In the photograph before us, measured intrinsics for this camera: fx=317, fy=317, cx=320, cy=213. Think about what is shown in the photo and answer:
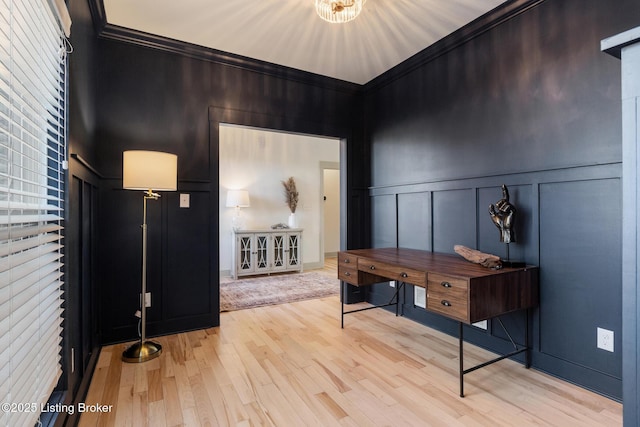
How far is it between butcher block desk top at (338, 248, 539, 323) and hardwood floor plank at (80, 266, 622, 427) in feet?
1.54

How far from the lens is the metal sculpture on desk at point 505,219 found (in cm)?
219

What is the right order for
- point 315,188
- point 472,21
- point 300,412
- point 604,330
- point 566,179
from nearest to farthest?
point 300,412
point 604,330
point 566,179
point 472,21
point 315,188

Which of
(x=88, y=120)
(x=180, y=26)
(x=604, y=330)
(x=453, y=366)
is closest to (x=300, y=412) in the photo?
(x=453, y=366)

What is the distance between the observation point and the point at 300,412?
5.67 feet

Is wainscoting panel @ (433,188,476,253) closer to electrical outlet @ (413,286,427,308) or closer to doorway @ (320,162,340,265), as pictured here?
electrical outlet @ (413,286,427,308)

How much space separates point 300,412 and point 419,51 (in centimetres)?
313

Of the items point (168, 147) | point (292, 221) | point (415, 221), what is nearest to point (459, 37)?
point (415, 221)

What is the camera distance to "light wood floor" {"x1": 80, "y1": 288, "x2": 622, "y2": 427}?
66.1 inches

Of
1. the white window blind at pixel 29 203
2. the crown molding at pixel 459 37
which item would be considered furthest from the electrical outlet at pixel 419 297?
the white window blind at pixel 29 203

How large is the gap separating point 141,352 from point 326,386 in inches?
56.3

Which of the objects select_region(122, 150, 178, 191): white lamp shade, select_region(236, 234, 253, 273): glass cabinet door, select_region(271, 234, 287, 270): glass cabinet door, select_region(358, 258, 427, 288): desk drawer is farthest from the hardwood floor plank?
select_region(271, 234, 287, 270): glass cabinet door

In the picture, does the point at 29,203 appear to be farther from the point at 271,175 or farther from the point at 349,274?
the point at 271,175

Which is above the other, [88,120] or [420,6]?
[420,6]

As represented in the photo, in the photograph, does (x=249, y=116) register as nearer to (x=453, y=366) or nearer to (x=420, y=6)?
(x=420, y=6)
